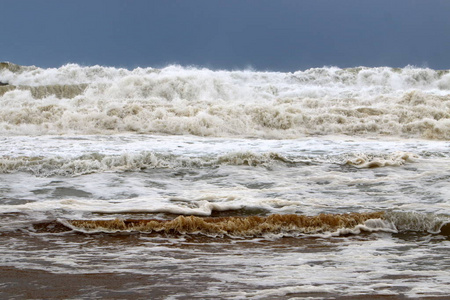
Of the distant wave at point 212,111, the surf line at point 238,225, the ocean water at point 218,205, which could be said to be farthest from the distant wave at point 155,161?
the distant wave at point 212,111

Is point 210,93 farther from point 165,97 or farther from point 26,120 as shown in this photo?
point 26,120

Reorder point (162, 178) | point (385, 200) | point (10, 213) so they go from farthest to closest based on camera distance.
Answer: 1. point (162, 178)
2. point (385, 200)
3. point (10, 213)

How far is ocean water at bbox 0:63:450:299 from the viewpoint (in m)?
3.07

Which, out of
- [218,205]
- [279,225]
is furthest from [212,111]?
[279,225]

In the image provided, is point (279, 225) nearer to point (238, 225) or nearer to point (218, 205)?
point (238, 225)

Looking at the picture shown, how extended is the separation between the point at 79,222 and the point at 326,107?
11582 mm

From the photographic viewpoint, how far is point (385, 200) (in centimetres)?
565

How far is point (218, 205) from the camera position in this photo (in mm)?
5375

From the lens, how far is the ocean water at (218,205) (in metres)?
3.07

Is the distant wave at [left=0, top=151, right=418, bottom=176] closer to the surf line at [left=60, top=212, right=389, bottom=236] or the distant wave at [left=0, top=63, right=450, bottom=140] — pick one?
the surf line at [left=60, top=212, right=389, bottom=236]

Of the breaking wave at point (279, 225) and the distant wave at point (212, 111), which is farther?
the distant wave at point (212, 111)

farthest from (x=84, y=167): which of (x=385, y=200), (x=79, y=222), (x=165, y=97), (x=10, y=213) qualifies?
(x=165, y=97)

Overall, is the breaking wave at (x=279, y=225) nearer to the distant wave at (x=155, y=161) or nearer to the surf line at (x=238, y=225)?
the surf line at (x=238, y=225)

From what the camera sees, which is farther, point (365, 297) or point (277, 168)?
point (277, 168)
